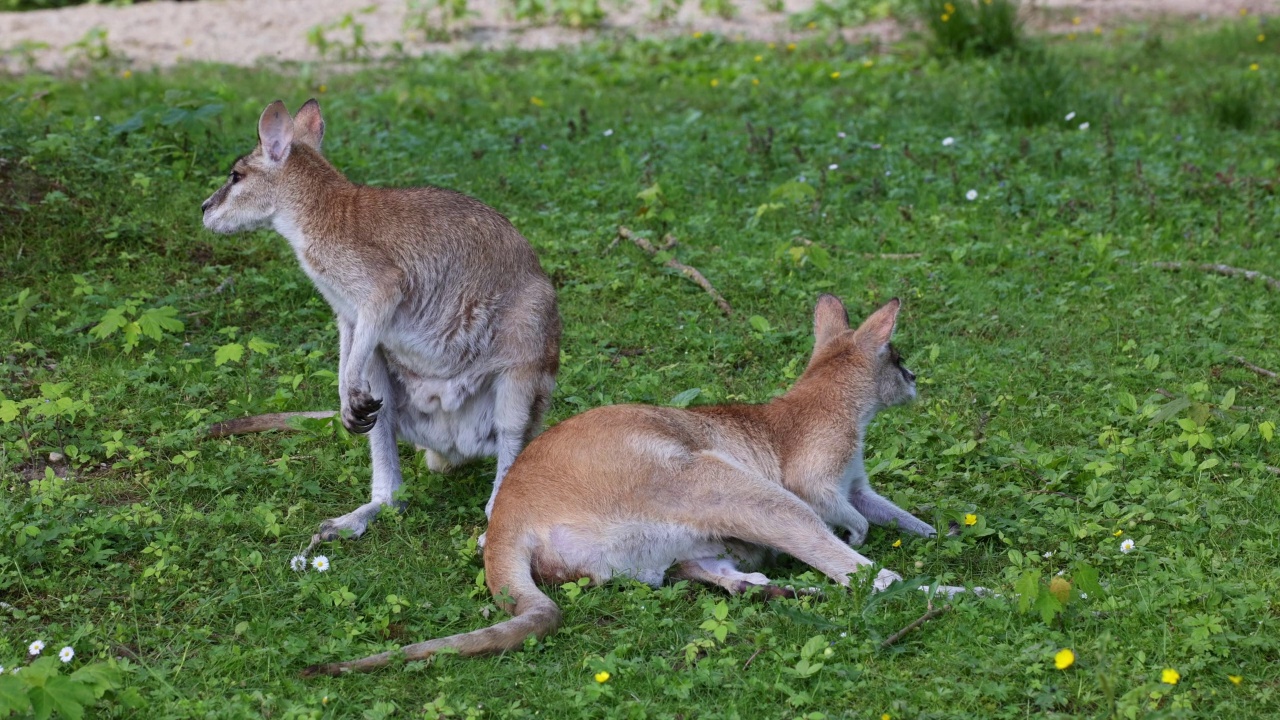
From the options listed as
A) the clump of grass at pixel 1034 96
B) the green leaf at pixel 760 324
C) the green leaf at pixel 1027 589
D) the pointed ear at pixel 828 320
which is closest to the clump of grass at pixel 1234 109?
the clump of grass at pixel 1034 96

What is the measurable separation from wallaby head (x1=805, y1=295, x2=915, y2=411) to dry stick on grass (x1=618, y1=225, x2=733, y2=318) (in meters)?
1.63

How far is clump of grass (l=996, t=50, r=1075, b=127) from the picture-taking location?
844 cm

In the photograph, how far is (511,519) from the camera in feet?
13.3

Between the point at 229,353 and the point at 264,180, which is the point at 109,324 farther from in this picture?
the point at 264,180

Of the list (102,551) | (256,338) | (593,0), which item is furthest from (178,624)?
(593,0)

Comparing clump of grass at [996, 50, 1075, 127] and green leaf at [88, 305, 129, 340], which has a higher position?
clump of grass at [996, 50, 1075, 127]

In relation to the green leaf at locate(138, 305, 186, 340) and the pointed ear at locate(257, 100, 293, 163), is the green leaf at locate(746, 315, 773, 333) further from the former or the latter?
the green leaf at locate(138, 305, 186, 340)

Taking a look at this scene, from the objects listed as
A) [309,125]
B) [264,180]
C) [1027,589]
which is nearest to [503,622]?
[1027,589]

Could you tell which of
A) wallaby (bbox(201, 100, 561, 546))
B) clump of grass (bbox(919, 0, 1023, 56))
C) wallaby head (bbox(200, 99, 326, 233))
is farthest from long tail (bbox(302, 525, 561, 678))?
clump of grass (bbox(919, 0, 1023, 56))

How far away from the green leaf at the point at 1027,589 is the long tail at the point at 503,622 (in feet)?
4.20

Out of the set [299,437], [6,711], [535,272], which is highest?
[535,272]

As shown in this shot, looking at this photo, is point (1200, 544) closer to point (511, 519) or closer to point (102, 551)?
point (511, 519)

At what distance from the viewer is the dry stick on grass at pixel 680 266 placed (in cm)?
634

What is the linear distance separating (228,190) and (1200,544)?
138 inches
